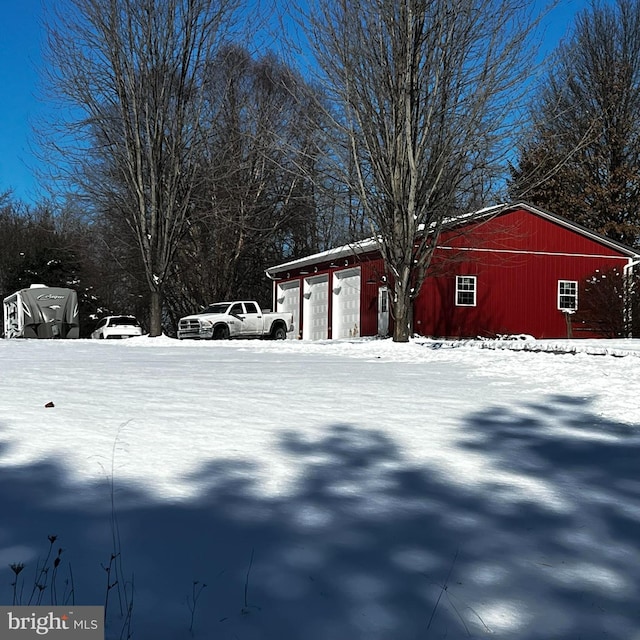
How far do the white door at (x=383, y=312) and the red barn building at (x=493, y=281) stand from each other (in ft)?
0.11

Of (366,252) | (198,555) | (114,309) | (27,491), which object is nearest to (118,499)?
(27,491)

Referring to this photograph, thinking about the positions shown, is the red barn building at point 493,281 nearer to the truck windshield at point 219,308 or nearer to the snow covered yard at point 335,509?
the truck windshield at point 219,308

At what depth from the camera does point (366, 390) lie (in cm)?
643

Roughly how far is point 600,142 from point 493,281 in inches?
653

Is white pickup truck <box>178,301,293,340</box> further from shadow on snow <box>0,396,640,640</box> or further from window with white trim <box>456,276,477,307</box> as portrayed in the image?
shadow on snow <box>0,396,640,640</box>

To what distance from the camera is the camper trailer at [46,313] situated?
27.4 m

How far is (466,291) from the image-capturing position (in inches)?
952

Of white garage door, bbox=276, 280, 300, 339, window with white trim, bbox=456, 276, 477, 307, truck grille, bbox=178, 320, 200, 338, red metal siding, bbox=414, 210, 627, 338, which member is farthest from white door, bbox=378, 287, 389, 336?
truck grille, bbox=178, 320, 200, 338

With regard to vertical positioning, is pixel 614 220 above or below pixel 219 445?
above

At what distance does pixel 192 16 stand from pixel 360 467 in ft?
69.3

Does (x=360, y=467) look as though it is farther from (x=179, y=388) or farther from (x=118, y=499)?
(x=179, y=388)

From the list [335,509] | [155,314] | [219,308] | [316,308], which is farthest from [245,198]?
[335,509]

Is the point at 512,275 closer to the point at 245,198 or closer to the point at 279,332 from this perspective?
the point at 279,332

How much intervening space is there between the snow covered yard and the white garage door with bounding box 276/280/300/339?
24.1 metres
